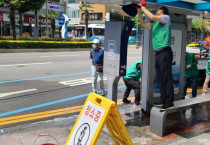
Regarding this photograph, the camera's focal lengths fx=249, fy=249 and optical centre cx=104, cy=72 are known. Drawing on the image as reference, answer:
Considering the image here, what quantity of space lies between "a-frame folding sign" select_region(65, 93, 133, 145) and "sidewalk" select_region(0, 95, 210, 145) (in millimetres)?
1166

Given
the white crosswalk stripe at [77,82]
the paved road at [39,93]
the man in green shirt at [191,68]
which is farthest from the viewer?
the white crosswalk stripe at [77,82]

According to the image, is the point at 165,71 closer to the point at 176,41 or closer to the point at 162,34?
the point at 162,34

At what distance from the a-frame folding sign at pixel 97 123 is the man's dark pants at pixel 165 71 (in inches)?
60.1

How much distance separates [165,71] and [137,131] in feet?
4.52

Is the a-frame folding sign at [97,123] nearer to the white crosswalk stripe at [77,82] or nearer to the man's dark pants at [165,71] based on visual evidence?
the man's dark pants at [165,71]

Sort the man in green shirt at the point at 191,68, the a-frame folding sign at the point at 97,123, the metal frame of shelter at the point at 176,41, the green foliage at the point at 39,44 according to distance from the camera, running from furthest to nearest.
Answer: the green foliage at the point at 39,44, the man in green shirt at the point at 191,68, the metal frame of shelter at the point at 176,41, the a-frame folding sign at the point at 97,123

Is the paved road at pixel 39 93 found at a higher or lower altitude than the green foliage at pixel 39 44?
lower

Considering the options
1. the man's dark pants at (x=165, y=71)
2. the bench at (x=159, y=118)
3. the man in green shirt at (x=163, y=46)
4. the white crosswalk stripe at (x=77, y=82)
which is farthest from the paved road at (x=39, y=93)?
the man in green shirt at (x=163, y=46)

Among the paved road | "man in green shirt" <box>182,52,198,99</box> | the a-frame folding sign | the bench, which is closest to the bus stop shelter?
the bench

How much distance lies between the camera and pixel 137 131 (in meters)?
4.79

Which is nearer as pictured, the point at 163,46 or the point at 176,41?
the point at 163,46

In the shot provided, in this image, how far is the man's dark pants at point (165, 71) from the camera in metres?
4.12

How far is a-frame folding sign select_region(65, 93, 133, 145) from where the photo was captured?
2.81 meters

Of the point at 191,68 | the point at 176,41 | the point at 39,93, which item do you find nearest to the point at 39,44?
the point at 39,93
